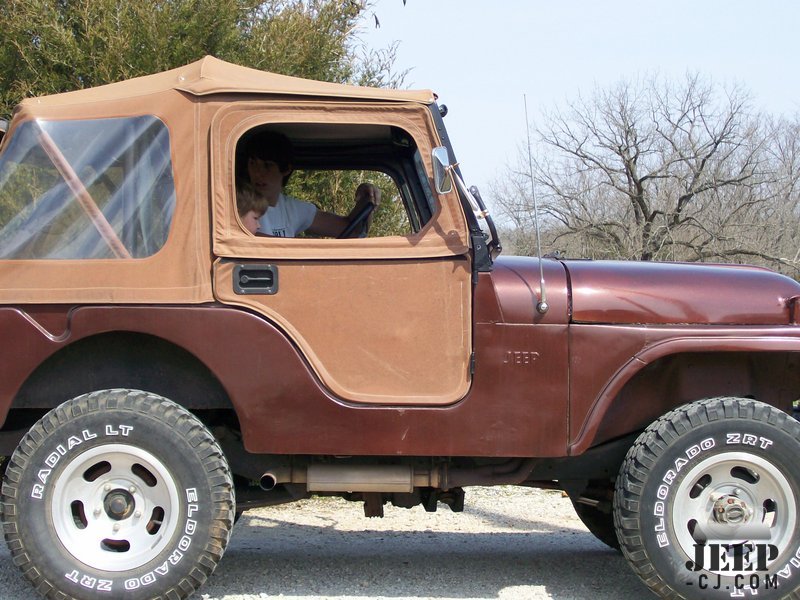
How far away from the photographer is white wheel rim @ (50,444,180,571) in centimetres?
386

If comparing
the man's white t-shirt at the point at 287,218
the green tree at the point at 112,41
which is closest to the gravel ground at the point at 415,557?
the man's white t-shirt at the point at 287,218

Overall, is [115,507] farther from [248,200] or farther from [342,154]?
[342,154]

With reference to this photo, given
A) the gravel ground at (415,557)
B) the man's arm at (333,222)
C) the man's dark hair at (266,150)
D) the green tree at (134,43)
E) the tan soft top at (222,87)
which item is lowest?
the gravel ground at (415,557)

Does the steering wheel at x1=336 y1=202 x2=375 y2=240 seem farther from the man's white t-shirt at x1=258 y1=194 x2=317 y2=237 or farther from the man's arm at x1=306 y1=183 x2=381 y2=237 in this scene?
the man's white t-shirt at x1=258 y1=194 x2=317 y2=237

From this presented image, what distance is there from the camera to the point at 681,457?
12.9 feet

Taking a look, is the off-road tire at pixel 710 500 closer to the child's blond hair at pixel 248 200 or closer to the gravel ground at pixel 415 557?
the gravel ground at pixel 415 557

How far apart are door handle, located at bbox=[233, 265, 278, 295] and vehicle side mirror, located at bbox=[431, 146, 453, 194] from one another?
78cm

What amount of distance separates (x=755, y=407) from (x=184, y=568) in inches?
98.8

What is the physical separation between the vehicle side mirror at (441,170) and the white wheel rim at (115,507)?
1649 millimetres

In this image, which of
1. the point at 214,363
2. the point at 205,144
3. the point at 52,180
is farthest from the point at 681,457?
the point at 52,180

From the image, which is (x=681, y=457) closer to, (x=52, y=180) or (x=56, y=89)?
(x=52, y=180)

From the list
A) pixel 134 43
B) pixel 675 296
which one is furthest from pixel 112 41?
pixel 675 296

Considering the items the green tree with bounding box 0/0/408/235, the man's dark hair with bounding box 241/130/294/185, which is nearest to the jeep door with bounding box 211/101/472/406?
the man's dark hair with bounding box 241/130/294/185

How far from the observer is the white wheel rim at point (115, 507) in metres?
3.86
